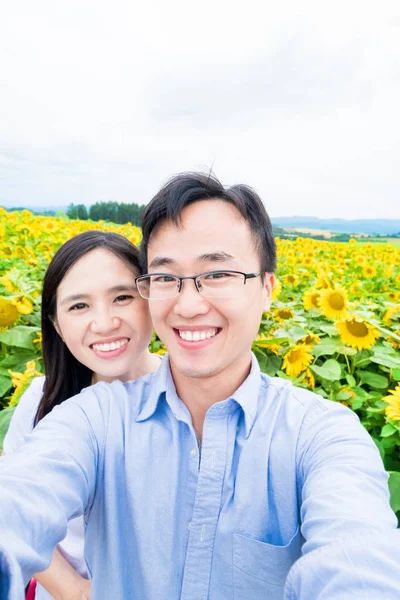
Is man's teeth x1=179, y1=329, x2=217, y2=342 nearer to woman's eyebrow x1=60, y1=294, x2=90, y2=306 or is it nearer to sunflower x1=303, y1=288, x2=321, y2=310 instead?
woman's eyebrow x1=60, y1=294, x2=90, y2=306

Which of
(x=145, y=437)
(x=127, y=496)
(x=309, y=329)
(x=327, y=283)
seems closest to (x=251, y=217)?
(x=145, y=437)

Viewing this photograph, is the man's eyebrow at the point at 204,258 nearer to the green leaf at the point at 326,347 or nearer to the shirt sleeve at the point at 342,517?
the shirt sleeve at the point at 342,517

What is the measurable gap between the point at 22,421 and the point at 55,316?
0.39 metres

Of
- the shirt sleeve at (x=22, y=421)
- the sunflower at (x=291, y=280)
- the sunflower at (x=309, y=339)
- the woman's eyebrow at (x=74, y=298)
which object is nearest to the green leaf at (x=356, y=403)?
the sunflower at (x=309, y=339)

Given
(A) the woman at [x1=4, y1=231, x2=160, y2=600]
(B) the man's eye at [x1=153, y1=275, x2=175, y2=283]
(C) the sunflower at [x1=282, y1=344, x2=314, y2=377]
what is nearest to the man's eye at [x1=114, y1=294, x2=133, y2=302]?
(A) the woman at [x1=4, y1=231, x2=160, y2=600]

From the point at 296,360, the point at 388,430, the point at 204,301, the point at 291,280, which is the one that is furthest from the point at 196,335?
the point at 291,280

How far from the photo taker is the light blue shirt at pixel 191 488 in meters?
0.84

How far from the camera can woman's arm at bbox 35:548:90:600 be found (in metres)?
1.36

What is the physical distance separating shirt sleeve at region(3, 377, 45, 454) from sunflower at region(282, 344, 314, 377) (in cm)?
101

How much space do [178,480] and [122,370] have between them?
0.53 meters

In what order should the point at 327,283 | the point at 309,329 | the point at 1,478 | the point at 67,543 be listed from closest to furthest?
the point at 1,478, the point at 67,543, the point at 309,329, the point at 327,283

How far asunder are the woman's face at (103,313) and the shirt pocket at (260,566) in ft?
2.32

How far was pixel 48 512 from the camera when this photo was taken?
86 cm

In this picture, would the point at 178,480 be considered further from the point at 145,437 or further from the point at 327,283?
the point at 327,283
